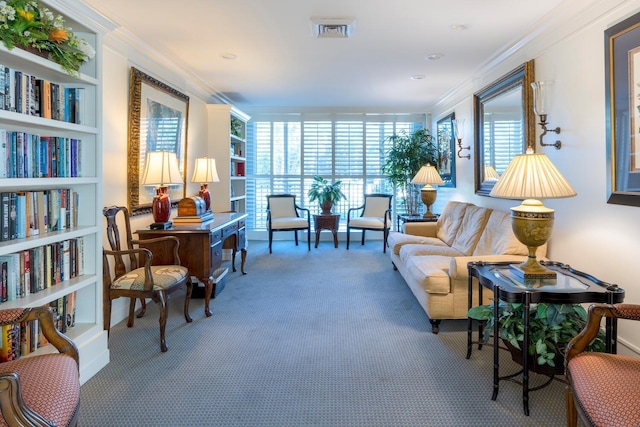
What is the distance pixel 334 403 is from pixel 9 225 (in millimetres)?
1929

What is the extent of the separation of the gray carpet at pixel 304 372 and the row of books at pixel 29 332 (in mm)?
370

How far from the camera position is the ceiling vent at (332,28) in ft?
10.1

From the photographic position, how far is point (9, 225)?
1.98 meters

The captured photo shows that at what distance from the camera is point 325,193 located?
6.69 metres

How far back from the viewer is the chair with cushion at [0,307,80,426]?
1.05 meters

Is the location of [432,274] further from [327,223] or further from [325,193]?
[325,193]

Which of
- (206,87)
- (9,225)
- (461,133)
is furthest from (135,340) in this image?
(461,133)

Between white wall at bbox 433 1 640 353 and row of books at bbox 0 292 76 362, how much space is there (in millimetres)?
3145

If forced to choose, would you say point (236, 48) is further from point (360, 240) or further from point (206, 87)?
point (360, 240)

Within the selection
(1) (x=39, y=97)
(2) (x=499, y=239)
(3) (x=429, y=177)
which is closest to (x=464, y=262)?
(2) (x=499, y=239)

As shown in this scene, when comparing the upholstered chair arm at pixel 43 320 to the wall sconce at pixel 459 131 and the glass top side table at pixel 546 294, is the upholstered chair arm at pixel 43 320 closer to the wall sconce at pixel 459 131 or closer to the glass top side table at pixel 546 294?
the glass top side table at pixel 546 294

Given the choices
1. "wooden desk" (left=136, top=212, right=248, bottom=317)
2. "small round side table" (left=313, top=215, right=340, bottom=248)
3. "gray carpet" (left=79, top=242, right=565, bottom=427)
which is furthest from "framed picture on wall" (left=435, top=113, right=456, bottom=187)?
"wooden desk" (left=136, top=212, right=248, bottom=317)

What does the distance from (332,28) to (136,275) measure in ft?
8.26

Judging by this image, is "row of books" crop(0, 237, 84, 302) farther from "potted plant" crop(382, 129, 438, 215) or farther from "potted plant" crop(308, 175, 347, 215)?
"potted plant" crop(382, 129, 438, 215)
